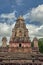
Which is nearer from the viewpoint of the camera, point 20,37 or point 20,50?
point 20,50

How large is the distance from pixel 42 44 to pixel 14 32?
23600 mm

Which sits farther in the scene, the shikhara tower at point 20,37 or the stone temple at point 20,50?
the shikhara tower at point 20,37

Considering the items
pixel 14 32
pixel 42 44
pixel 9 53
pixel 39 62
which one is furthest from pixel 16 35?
pixel 42 44

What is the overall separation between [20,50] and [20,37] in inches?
95.6

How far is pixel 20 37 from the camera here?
4662 cm

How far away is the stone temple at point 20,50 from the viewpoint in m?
42.7

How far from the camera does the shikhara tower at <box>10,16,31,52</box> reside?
4609cm

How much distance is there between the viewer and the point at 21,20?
4794cm

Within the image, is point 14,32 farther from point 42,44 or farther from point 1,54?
point 42,44

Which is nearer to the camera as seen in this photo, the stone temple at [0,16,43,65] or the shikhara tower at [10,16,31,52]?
the stone temple at [0,16,43,65]

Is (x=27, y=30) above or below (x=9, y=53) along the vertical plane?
above

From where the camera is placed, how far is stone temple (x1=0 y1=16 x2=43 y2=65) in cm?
4272

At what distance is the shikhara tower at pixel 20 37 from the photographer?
46.1 m

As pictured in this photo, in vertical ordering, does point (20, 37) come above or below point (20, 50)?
above
